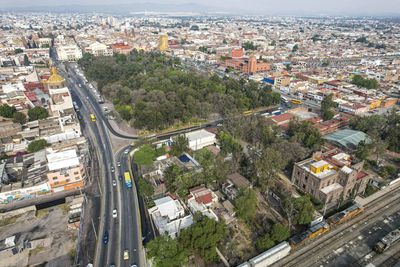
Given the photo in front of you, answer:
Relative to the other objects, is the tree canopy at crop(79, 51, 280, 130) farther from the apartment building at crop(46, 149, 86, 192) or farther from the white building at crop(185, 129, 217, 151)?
the apartment building at crop(46, 149, 86, 192)

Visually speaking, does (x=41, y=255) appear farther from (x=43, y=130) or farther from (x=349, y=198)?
(x=349, y=198)

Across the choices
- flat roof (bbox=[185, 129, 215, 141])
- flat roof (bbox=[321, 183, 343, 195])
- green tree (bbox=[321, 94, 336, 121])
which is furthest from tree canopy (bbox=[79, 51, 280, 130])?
flat roof (bbox=[321, 183, 343, 195])

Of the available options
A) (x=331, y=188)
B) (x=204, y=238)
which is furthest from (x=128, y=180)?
(x=331, y=188)

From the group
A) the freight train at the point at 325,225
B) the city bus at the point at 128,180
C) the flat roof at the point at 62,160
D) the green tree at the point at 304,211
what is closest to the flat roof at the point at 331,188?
the freight train at the point at 325,225

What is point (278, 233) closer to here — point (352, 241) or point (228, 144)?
point (352, 241)

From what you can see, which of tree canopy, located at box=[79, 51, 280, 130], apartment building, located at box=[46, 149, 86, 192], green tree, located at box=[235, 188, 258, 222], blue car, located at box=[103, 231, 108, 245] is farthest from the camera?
tree canopy, located at box=[79, 51, 280, 130]

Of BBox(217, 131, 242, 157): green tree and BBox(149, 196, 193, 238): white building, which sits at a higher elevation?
BBox(217, 131, 242, 157): green tree
